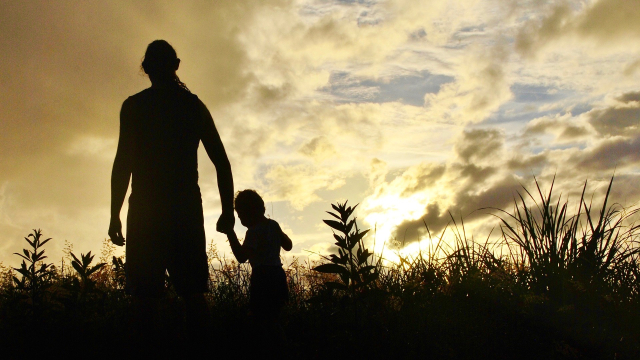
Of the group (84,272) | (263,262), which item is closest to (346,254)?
(263,262)

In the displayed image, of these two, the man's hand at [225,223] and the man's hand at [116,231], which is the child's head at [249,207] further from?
the man's hand at [116,231]

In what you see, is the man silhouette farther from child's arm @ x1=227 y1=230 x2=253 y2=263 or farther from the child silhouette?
the child silhouette

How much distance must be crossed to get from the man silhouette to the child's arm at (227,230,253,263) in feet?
0.21

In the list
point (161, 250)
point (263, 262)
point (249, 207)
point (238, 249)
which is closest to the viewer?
point (161, 250)

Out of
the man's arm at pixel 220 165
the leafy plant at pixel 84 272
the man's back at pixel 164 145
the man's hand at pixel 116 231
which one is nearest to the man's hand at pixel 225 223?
the man's arm at pixel 220 165

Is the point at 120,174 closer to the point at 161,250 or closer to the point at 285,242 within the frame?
the point at 161,250

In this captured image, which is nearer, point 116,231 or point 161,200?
point 161,200

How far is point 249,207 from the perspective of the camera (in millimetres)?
4051

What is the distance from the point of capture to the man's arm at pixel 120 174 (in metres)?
3.30

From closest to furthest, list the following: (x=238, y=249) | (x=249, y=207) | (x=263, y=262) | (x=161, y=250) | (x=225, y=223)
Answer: (x=161, y=250) → (x=225, y=223) → (x=238, y=249) → (x=263, y=262) → (x=249, y=207)

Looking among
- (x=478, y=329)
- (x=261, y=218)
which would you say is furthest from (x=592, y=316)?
(x=261, y=218)

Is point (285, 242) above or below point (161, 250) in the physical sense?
above

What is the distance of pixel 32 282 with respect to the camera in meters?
4.86

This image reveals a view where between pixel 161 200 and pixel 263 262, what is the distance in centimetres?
104
